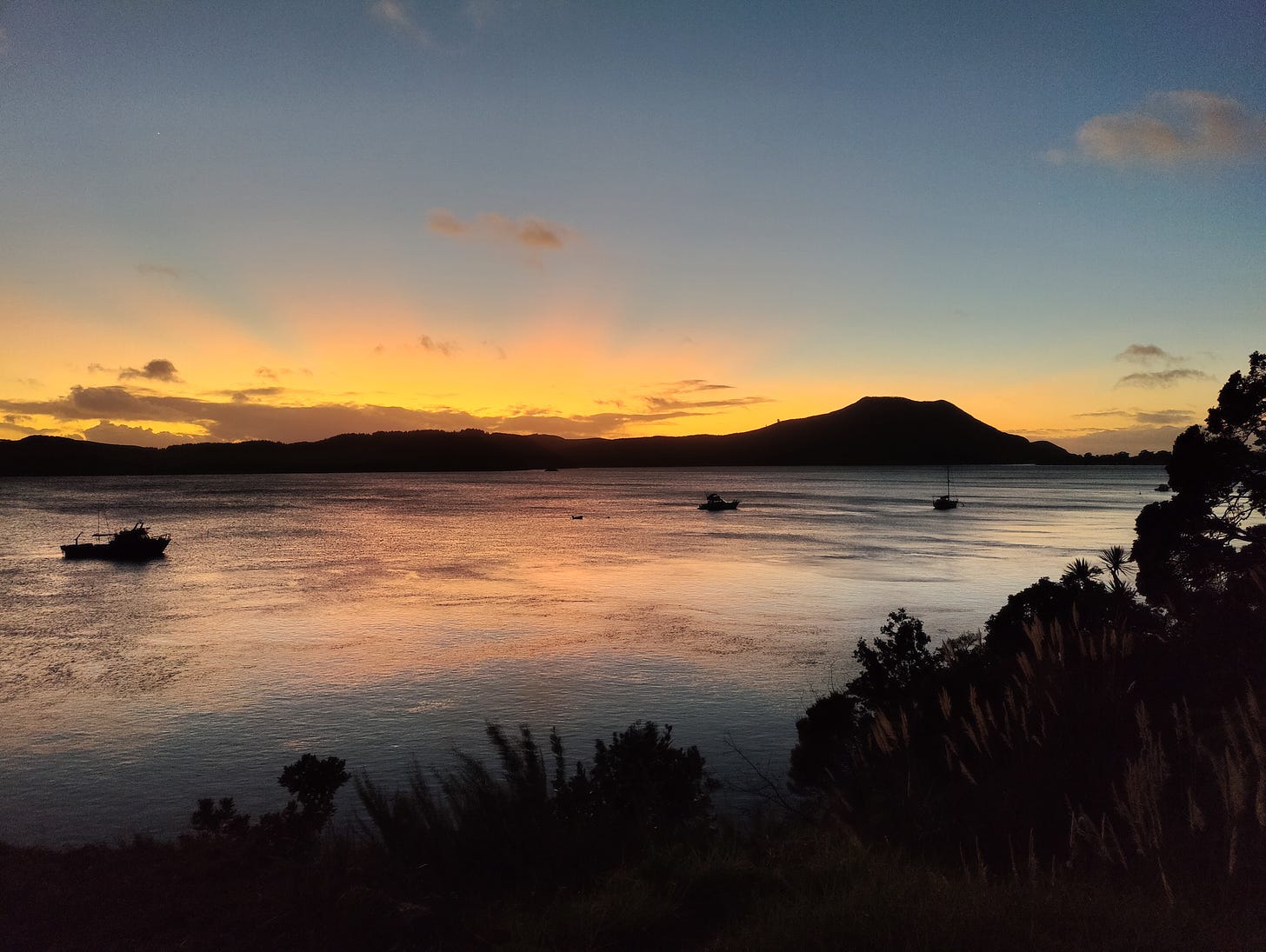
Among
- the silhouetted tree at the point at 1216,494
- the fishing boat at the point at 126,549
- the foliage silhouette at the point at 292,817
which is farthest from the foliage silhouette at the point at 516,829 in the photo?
the fishing boat at the point at 126,549

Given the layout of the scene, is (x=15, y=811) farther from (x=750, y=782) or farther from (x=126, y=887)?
(x=750, y=782)

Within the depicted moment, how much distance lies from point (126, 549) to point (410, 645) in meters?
52.9

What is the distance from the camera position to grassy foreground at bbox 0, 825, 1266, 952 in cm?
575

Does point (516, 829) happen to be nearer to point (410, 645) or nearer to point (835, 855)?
point (835, 855)

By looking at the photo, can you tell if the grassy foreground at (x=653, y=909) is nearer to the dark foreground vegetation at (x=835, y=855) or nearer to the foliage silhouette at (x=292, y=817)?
the dark foreground vegetation at (x=835, y=855)

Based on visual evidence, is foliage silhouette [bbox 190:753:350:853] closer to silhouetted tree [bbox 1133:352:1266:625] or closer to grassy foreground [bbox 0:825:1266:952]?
grassy foreground [bbox 0:825:1266:952]

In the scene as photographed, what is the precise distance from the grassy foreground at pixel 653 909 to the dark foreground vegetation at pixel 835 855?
0.03m

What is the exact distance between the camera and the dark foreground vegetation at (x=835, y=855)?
5984 millimetres

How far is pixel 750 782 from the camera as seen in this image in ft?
60.9

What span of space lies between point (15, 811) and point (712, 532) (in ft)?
270

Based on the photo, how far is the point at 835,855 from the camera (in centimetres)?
756

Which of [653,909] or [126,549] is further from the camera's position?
[126,549]

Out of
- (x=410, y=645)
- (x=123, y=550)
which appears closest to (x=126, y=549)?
(x=123, y=550)

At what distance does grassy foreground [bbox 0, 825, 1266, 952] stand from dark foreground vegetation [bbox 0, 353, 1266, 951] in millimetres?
27
